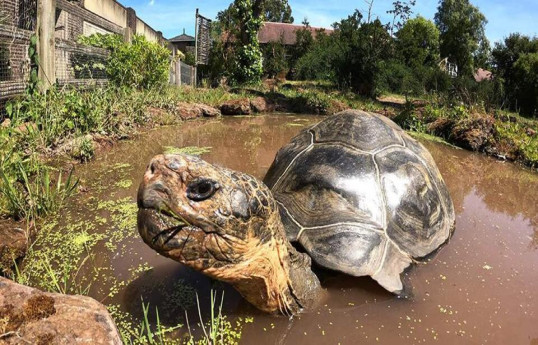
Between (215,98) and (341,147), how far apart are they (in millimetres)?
9413

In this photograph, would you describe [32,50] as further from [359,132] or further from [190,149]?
[359,132]

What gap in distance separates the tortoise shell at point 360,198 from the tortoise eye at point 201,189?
0.78m

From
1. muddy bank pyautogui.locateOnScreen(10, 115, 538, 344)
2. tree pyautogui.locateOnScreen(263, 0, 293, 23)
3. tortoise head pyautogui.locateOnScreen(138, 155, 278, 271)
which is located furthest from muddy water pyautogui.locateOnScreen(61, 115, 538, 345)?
tree pyautogui.locateOnScreen(263, 0, 293, 23)

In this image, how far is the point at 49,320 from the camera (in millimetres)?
1218

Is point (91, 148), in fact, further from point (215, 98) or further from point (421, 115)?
point (421, 115)

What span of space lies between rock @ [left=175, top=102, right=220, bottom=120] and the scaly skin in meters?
7.68

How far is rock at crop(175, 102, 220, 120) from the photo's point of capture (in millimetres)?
9117

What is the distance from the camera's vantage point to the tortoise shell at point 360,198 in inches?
81.6

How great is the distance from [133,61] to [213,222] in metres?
7.66

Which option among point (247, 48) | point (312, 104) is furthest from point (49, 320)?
point (247, 48)

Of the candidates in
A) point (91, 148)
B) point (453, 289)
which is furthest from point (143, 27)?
point (453, 289)

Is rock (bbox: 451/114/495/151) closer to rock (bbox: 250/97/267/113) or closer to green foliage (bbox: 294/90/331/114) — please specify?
green foliage (bbox: 294/90/331/114)

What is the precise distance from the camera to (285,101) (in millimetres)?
12867

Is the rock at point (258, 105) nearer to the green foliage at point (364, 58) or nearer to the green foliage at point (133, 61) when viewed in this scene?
the green foliage at point (133, 61)
